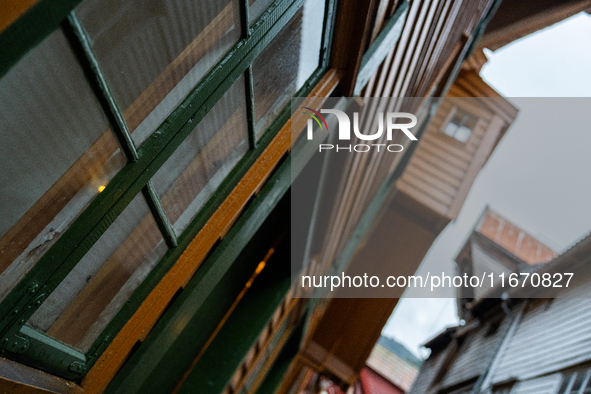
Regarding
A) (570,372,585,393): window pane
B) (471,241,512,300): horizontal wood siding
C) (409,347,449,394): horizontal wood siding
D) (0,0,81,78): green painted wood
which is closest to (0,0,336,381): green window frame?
(0,0,81,78): green painted wood

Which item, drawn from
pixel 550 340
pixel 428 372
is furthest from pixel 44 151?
A: pixel 428 372

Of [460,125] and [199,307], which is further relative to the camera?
[460,125]

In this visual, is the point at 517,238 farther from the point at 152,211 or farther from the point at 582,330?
the point at 152,211

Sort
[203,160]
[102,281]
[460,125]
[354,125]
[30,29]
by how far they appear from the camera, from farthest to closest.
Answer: [460,125]
[354,125]
[203,160]
[102,281]
[30,29]

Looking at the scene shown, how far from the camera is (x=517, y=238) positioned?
16.4m

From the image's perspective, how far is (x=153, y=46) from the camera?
85cm

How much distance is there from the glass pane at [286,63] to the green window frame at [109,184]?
75 mm

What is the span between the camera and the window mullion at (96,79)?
63 cm

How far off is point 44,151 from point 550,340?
737 cm

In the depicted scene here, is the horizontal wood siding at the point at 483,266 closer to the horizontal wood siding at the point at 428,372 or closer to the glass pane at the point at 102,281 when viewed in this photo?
the horizontal wood siding at the point at 428,372

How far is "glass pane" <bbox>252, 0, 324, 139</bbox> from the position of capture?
1428 millimetres

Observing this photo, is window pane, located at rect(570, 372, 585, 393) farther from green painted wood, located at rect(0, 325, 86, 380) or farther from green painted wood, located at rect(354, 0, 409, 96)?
green painted wood, located at rect(0, 325, 86, 380)

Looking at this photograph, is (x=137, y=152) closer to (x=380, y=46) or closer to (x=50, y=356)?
(x=50, y=356)

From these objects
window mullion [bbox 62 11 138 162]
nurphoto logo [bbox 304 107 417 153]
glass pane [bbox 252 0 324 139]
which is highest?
nurphoto logo [bbox 304 107 417 153]
